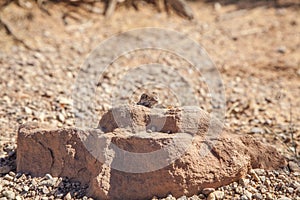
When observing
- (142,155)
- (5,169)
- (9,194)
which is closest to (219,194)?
(142,155)

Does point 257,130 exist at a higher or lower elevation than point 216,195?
higher

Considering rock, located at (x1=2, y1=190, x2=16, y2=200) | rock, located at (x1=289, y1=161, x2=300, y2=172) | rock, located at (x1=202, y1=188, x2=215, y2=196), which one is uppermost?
rock, located at (x1=289, y1=161, x2=300, y2=172)

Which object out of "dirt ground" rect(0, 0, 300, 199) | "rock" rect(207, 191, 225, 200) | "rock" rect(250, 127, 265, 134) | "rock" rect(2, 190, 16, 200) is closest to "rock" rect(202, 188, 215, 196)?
"rock" rect(207, 191, 225, 200)

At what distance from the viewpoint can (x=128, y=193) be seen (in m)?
2.44

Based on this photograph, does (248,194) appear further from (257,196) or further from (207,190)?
(207,190)

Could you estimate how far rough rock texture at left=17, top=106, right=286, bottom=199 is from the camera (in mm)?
2441

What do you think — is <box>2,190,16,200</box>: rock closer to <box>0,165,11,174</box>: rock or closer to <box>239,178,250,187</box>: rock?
<box>0,165,11,174</box>: rock

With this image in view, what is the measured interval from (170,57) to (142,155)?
9.05 feet

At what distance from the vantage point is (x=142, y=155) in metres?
2.46

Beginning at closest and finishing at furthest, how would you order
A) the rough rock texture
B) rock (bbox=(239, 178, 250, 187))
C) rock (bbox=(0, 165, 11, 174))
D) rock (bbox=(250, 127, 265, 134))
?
the rough rock texture, rock (bbox=(239, 178, 250, 187)), rock (bbox=(0, 165, 11, 174)), rock (bbox=(250, 127, 265, 134))

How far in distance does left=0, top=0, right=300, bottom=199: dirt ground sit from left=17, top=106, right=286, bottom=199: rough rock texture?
16.1 inches

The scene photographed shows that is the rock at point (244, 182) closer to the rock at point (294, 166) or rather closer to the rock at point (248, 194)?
the rock at point (248, 194)

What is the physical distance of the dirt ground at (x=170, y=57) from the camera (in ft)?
12.2

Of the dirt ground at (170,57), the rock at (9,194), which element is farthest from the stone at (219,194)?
the rock at (9,194)
